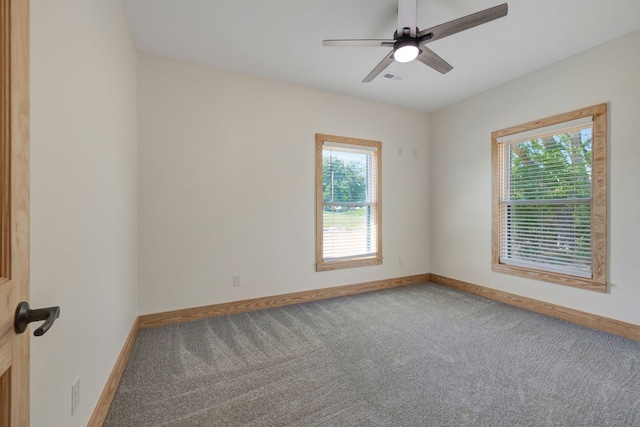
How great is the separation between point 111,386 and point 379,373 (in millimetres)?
1844

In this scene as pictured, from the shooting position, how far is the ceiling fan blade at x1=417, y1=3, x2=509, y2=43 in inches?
68.8

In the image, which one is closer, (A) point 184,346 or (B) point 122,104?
(B) point 122,104

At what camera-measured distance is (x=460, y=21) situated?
187 cm

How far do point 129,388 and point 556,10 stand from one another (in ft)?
14.5

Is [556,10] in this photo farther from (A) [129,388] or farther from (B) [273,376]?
(A) [129,388]

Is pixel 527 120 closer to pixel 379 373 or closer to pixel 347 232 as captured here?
pixel 347 232

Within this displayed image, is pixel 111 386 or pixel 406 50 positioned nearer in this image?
pixel 111 386

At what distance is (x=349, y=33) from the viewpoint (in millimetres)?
2562

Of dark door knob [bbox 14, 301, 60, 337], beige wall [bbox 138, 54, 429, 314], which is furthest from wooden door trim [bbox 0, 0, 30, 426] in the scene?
beige wall [bbox 138, 54, 429, 314]

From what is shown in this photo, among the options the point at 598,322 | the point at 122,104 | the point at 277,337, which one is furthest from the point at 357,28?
the point at 598,322

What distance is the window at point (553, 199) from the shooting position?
278 cm

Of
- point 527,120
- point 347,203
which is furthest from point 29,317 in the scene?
point 527,120

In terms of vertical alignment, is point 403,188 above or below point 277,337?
above

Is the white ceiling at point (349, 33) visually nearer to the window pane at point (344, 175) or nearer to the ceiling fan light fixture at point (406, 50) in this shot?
the ceiling fan light fixture at point (406, 50)
